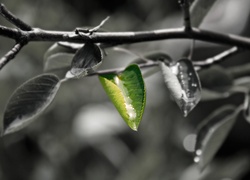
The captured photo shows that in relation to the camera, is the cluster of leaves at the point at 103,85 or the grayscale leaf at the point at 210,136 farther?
the grayscale leaf at the point at 210,136

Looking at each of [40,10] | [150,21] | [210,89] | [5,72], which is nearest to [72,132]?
[5,72]

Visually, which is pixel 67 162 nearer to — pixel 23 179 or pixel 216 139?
pixel 23 179

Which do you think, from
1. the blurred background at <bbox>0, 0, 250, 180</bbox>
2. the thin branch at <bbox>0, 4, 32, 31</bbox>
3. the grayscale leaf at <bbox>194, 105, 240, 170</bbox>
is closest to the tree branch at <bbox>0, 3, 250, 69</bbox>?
the thin branch at <bbox>0, 4, 32, 31</bbox>

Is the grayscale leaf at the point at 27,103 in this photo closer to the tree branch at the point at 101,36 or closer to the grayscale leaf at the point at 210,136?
the tree branch at the point at 101,36

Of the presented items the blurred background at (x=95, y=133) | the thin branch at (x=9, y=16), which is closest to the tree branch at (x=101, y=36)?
the thin branch at (x=9, y=16)

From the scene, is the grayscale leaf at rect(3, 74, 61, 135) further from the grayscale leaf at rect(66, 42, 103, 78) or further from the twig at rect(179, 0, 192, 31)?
the twig at rect(179, 0, 192, 31)

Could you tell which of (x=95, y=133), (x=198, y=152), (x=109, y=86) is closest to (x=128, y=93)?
(x=109, y=86)
